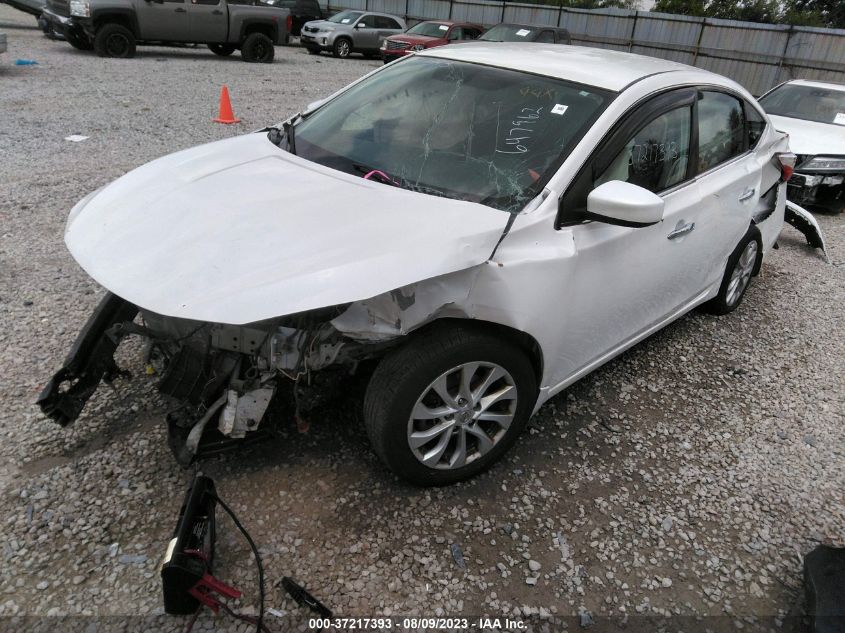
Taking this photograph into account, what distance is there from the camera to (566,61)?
3145mm

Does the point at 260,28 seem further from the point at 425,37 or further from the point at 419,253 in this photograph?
the point at 419,253

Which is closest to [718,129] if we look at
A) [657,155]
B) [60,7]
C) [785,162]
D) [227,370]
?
[657,155]

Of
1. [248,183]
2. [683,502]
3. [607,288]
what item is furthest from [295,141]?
[683,502]

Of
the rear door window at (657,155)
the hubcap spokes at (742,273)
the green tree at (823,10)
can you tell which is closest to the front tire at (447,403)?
the rear door window at (657,155)

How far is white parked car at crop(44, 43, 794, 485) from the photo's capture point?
7.22ft

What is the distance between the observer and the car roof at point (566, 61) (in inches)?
116

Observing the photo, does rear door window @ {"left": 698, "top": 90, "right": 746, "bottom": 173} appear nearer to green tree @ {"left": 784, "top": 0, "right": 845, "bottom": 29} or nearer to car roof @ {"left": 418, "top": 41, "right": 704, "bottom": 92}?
car roof @ {"left": 418, "top": 41, "right": 704, "bottom": 92}

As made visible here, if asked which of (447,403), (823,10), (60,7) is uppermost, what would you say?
(823,10)

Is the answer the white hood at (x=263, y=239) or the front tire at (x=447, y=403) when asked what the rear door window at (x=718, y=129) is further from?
the front tire at (x=447, y=403)

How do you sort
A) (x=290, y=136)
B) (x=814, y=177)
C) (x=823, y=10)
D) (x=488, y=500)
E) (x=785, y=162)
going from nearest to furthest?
1. (x=488, y=500)
2. (x=290, y=136)
3. (x=785, y=162)
4. (x=814, y=177)
5. (x=823, y=10)

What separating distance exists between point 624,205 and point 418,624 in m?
1.76

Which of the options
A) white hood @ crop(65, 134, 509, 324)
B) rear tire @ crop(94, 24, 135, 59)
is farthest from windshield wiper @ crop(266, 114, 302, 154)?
rear tire @ crop(94, 24, 135, 59)

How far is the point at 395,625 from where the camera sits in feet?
6.88

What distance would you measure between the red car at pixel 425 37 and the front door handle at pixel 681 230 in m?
14.7
